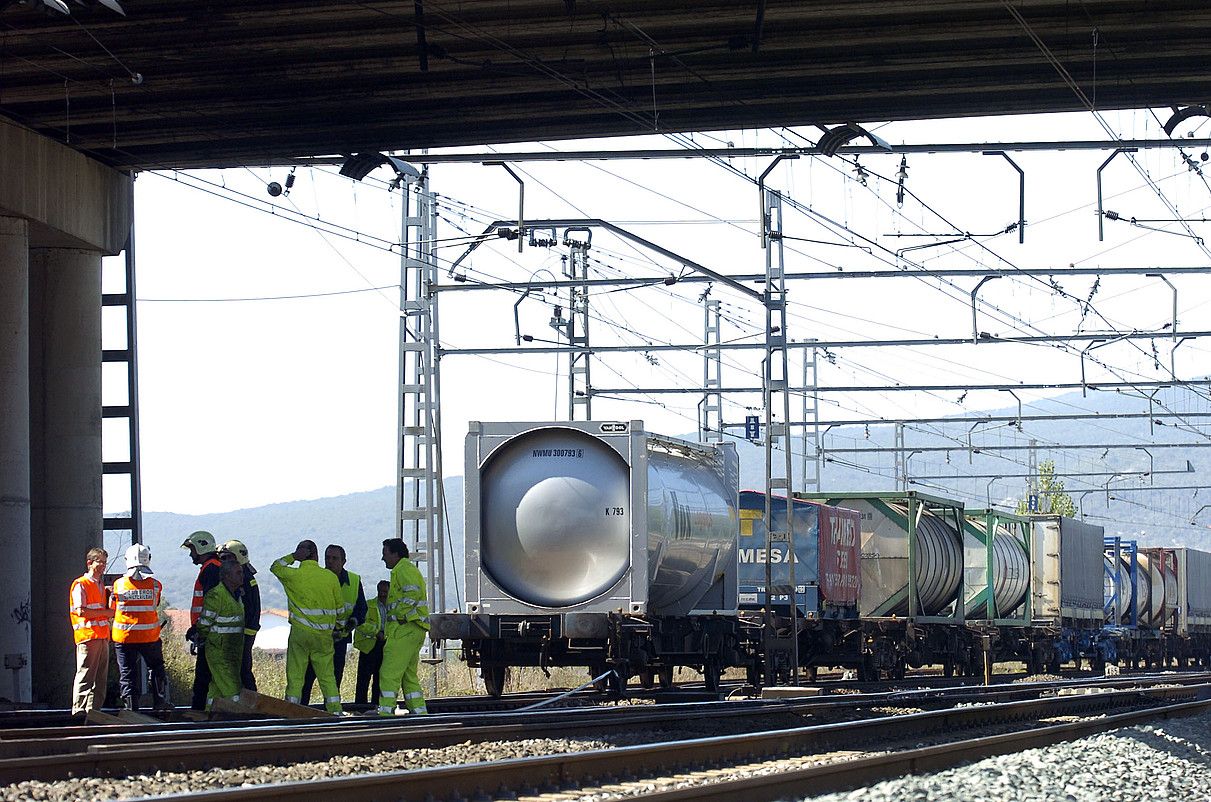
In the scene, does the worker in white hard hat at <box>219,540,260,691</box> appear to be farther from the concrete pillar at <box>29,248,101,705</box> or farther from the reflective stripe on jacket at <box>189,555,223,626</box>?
the concrete pillar at <box>29,248,101,705</box>

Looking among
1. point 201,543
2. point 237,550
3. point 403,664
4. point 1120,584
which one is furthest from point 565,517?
point 1120,584

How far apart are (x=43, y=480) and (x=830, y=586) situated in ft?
38.5

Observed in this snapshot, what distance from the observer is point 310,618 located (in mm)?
16078

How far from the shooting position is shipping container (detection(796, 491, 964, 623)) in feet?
92.5

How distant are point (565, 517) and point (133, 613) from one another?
17.4ft

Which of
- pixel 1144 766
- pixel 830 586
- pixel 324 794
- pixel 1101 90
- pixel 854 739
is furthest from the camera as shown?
pixel 830 586

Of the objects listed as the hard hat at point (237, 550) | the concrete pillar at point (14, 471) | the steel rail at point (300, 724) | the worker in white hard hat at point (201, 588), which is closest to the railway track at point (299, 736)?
the steel rail at point (300, 724)

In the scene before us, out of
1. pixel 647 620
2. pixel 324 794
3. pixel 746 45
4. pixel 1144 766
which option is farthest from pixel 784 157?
pixel 324 794

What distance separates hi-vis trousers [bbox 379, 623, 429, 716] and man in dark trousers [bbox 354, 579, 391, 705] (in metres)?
0.97

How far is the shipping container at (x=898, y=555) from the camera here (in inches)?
1110

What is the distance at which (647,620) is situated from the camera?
62.2 ft

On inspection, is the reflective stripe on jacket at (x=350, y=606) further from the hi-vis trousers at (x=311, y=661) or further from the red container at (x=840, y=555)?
the red container at (x=840, y=555)

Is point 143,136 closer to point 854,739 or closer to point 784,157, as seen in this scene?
point 784,157

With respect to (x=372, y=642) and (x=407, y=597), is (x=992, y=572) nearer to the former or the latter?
(x=372, y=642)
